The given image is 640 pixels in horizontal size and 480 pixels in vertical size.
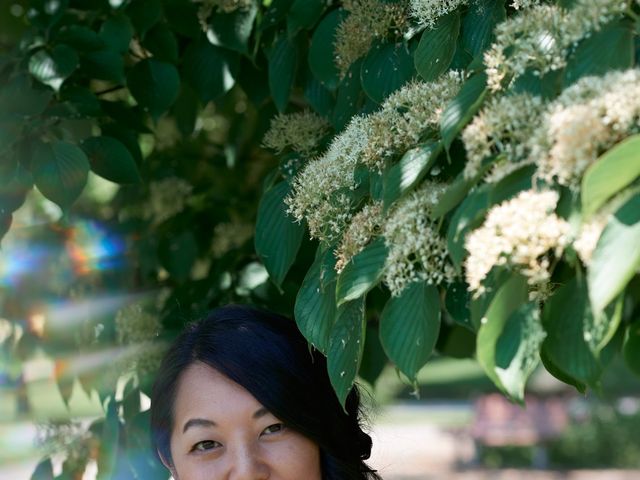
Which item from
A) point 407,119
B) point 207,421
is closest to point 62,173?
point 207,421

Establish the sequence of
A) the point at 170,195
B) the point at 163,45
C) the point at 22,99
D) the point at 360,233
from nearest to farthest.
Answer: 1. the point at 360,233
2. the point at 22,99
3. the point at 163,45
4. the point at 170,195

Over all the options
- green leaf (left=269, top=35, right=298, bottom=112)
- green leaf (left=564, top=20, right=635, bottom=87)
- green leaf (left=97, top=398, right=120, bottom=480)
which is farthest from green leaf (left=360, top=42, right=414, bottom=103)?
green leaf (left=97, top=398, right=120, bottom=480)

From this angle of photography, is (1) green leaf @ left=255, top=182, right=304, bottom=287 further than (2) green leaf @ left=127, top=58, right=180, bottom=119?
No

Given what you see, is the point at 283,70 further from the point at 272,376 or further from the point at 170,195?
the point at 170,195

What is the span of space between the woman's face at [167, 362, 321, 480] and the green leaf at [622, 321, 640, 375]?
0.80 metres

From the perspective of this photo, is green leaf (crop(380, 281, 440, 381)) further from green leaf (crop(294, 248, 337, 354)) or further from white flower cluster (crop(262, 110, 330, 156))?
white flower cluster (crop(262, 110, 330, 156))

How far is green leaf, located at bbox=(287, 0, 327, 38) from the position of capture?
206 centimetres

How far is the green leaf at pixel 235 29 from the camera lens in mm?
2264

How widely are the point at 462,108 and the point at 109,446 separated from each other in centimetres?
146

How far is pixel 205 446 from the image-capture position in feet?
6.10

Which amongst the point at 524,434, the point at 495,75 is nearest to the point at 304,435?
the point at 495,75

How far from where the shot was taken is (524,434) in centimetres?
943

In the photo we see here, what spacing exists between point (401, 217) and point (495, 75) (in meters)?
0.20

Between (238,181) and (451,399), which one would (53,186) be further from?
(451,399)
